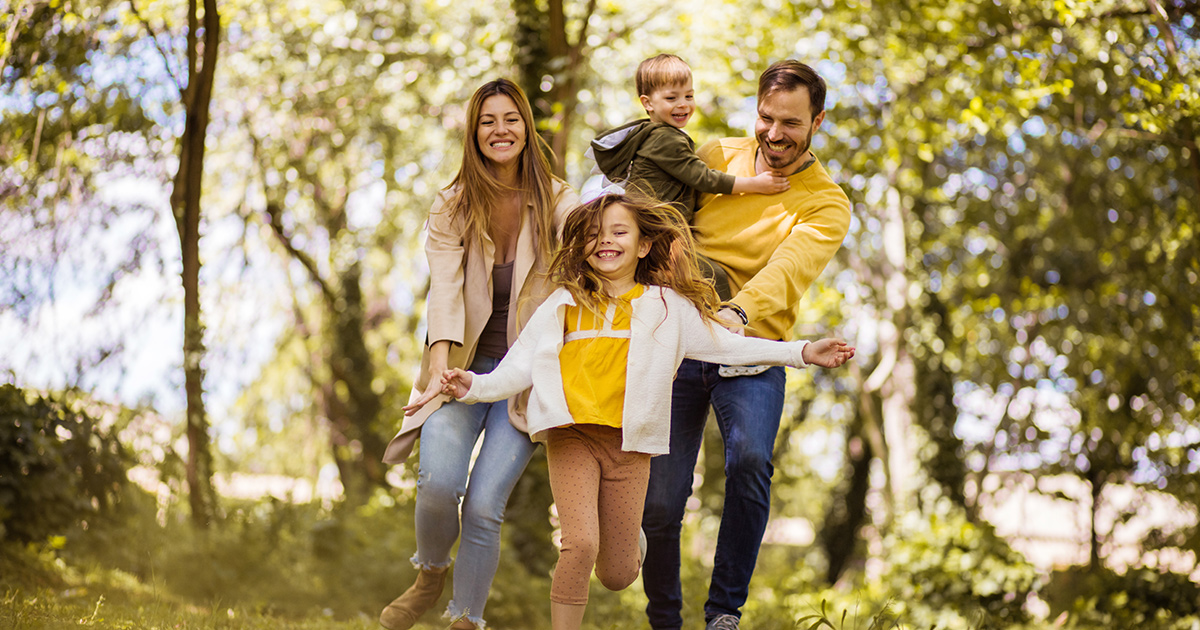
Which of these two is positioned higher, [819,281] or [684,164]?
[684,164]

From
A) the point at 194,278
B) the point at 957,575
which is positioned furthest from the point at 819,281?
the point at 194,278

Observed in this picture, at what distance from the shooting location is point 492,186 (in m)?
3.64

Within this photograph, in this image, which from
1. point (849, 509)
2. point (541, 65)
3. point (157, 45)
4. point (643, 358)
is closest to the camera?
point (643, 358)

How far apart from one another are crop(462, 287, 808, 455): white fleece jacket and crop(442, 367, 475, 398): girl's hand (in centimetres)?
2

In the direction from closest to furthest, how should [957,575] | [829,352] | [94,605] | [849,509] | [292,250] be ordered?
[829,352]
[94,605]
[957,575]
[292,250]
[849,509]

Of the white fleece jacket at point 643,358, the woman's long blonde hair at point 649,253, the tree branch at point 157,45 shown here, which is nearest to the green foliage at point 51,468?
the tree branch at point 157,45

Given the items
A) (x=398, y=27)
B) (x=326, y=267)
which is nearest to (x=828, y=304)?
(x=398, y=27)

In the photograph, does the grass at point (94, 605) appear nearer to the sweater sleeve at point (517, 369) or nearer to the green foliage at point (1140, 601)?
the sweater sleeve at point (517, 369)

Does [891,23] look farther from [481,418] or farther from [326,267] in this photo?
[326,267]

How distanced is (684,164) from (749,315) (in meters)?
0.67

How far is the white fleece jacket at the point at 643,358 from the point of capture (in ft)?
10.3

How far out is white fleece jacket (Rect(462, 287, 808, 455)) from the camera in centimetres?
313

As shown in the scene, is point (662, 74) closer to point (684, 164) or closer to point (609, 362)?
point (684, 164)

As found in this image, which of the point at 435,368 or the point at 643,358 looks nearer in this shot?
the point at 643,358
